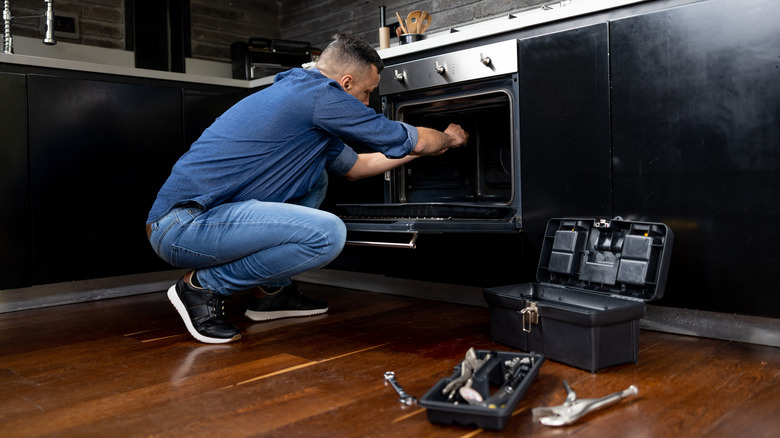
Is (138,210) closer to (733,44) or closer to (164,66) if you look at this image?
(164,66)

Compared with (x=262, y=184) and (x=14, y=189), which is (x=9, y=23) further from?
(x=262, y=184)

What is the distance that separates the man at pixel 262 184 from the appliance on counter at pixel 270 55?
6.44 ft

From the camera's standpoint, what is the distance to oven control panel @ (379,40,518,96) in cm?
206

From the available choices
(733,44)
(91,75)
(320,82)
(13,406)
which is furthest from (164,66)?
(733,44)

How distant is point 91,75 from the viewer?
2.54 m

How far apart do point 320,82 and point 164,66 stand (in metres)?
2.51

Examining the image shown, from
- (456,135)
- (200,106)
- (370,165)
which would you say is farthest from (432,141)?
(200,106)

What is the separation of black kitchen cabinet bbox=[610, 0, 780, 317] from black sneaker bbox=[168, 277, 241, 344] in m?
1.27

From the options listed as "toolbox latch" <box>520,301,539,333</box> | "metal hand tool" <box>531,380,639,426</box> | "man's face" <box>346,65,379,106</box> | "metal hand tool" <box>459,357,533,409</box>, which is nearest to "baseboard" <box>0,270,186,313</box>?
"man's face" <box>346,65,379,106</box>

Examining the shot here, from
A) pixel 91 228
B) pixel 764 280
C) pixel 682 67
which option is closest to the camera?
pixel 764 280

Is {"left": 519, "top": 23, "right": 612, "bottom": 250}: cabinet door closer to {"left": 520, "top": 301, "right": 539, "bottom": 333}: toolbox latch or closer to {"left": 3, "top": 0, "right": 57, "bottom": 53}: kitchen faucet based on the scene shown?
{"left": 520, "top": 301, "right": 539, "bottom": 333}: toolbox latch

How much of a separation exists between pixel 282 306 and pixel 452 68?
1086mm

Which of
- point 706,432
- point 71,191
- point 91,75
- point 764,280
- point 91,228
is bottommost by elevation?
point 706,432

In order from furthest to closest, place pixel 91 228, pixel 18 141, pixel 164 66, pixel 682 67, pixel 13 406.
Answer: pixel 164 66, pixel 91 228, pixel 18 141, pixel 682 67, pixel 13 406
